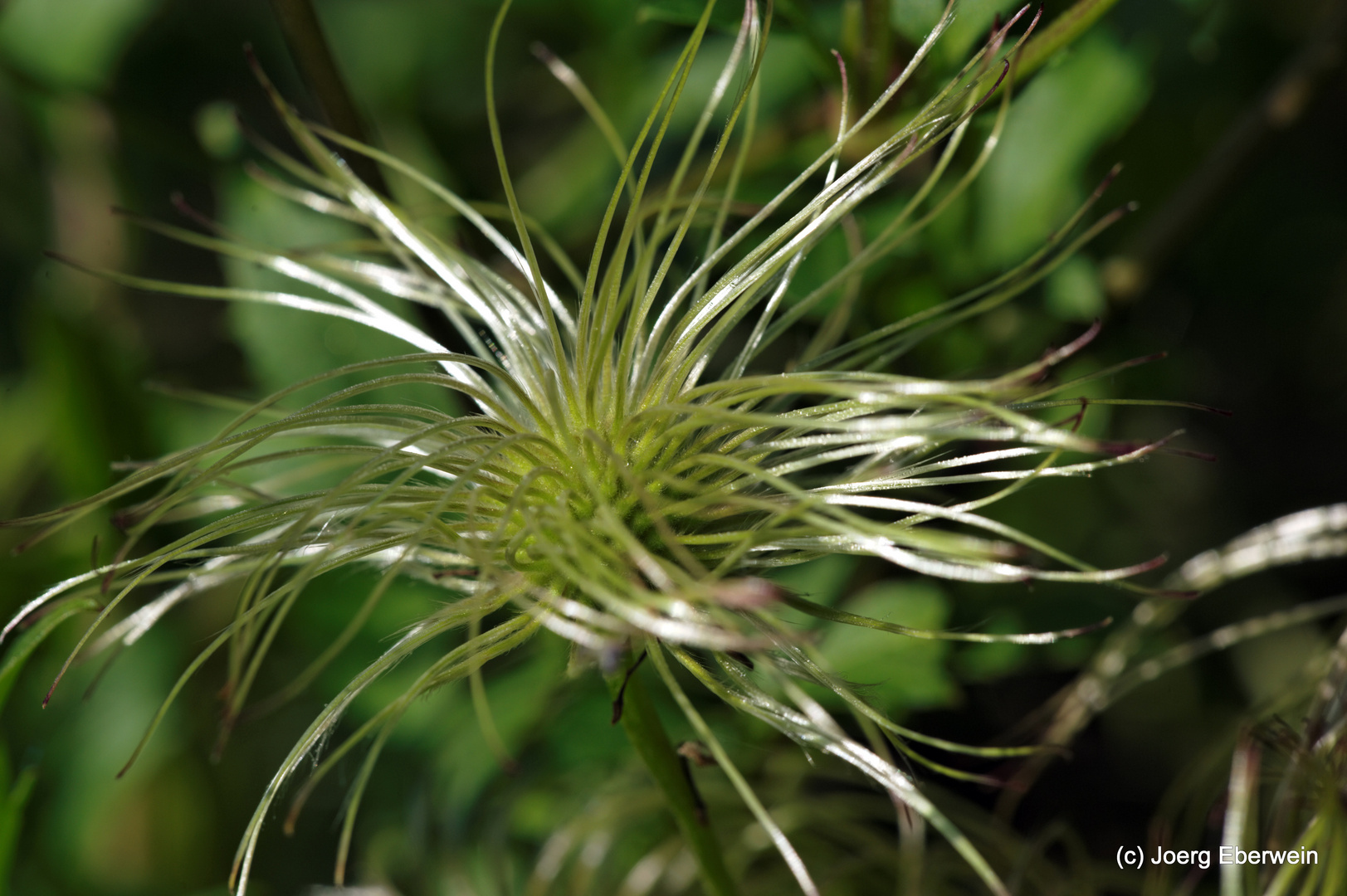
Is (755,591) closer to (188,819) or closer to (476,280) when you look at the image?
(476,280)

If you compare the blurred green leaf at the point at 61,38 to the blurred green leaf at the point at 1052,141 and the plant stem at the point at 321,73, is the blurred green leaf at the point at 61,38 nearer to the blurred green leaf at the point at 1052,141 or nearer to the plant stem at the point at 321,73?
the plant stem at the point at 321,73

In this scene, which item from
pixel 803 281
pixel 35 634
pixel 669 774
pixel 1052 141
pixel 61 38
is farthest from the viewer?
pixel 61 38

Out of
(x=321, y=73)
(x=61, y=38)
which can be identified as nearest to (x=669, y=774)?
(x=321, y=73)

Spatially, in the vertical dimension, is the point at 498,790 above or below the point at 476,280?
below

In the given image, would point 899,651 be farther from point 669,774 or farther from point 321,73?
point 321,73

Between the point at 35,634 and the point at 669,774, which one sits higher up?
the point at 35,634

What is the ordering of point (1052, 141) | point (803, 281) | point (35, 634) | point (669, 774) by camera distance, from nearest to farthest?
point (669, 774), point (35, 634), point (803, 281), point (1052, 141)

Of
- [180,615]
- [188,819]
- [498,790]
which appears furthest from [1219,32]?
[188,819]

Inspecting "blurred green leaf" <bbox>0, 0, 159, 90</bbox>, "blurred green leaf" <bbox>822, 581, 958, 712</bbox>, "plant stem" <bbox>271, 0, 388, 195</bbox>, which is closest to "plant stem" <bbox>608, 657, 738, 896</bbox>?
"blurred green leaf" <bbox>822, 581, 958, 712</bbox>
